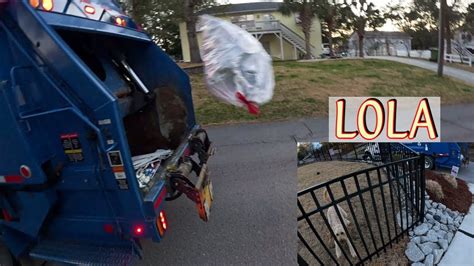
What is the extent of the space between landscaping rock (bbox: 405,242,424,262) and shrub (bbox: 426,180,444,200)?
0.25 m

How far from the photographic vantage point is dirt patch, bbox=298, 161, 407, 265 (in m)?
1.62

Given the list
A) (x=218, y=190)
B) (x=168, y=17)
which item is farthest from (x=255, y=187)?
(x=168, y=17)

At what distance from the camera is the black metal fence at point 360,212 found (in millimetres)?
1605

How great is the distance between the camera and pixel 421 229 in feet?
5.48

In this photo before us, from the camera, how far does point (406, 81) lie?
1051cm

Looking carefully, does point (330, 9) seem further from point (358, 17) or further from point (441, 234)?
point (441, 234)

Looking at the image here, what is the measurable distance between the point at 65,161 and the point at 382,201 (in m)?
1.82

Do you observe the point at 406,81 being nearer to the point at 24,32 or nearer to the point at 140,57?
the point at 140,57

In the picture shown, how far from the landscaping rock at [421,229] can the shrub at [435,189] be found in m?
0.14

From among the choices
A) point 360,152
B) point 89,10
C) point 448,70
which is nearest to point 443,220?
point 360,152

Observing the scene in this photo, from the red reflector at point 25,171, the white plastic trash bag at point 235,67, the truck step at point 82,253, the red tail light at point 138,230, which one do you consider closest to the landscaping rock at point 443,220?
the white plastic trash bag at point 235,67

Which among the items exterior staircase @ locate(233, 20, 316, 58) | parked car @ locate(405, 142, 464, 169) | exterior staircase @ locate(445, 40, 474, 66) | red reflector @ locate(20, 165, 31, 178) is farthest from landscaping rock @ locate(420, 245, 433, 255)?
exterior staircase @ locate(233, 20, 316, 58)

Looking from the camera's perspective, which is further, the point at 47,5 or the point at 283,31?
the point at 283,31

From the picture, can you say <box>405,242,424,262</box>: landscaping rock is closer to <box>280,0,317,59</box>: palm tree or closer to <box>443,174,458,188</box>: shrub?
<box>443,174,458,188</box>: shrub
